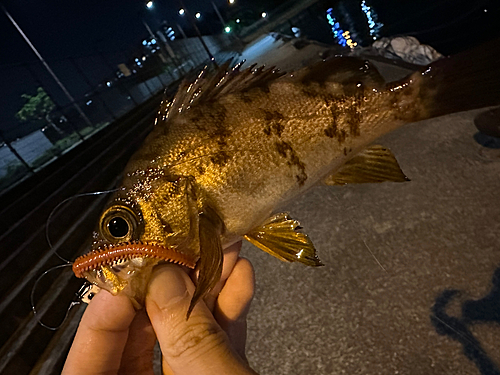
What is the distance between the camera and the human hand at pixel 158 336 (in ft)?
4.50

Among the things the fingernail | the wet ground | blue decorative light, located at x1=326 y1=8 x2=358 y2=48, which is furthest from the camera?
blue decorative light, located at x1=326 y1=8 x2=358 y2=48

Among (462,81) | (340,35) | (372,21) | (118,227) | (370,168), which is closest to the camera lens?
(118,227)

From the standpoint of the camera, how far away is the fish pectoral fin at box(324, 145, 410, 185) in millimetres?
1864

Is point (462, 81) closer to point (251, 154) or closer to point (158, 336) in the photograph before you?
point (251, 154)

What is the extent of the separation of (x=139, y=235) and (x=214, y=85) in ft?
3.25

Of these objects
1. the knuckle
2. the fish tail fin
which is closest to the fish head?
the knuckle

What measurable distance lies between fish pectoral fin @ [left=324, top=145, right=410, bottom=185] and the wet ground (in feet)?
5.02

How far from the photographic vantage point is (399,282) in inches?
112

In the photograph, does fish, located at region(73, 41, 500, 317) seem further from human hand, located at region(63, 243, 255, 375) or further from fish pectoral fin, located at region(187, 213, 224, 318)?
human hand, located at region(63, 243, 255, 375)

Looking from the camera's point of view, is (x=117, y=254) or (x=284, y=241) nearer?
(x=117, y=254)

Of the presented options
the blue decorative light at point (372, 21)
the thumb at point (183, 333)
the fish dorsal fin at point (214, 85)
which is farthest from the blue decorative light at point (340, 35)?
the thumb at point (183, 333)

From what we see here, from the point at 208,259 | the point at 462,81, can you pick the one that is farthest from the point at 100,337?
the point at 462,81

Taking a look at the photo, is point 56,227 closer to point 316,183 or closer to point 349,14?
point 316,183

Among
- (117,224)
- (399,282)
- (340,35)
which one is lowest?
(399,282)
